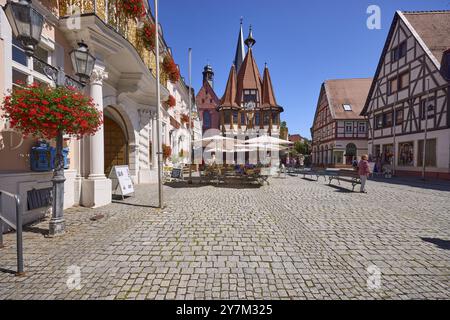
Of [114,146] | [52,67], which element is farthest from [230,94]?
[52,67]

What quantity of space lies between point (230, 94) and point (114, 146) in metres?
20.5

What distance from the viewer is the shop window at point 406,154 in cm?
1686

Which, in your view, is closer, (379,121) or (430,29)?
(430,29)

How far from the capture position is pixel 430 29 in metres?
16.8

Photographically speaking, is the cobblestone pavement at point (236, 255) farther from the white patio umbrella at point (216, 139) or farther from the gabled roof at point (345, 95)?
the gabled roof at point (345, 95)

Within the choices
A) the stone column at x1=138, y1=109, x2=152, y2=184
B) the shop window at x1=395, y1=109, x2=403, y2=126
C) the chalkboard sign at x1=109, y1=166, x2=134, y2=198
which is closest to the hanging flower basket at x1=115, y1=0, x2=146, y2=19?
the stone column at x1=138, y1=109, x2=152, y2=184

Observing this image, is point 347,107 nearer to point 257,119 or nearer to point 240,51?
point 257,119

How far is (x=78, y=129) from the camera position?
403 centimetres

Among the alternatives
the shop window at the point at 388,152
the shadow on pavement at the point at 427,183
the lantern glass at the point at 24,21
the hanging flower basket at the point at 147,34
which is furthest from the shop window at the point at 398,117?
the lantern glass at the point at 24,21

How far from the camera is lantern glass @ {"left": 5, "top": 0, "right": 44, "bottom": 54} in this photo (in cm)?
302

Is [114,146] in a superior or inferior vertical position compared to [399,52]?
inferior
